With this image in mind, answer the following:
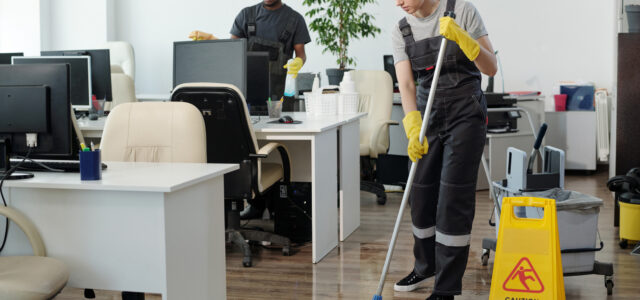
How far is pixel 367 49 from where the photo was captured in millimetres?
7410

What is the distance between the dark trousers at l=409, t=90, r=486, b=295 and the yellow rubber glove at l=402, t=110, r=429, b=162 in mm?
66

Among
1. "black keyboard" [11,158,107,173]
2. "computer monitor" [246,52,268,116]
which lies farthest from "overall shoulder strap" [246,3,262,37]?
"black keyboard" [11,158,107,173]

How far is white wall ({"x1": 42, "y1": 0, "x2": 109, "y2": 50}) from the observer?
7.84 m

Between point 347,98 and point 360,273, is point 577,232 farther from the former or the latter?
point 347,98

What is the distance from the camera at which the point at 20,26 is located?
293 inches

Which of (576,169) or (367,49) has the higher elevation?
(367,49)

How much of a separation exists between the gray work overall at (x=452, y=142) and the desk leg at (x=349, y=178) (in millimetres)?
1319

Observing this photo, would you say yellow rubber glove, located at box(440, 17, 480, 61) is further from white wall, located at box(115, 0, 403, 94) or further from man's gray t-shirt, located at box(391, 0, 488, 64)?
white wall, located at box(115, 0, 403, 94)

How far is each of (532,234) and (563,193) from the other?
0.73 metres

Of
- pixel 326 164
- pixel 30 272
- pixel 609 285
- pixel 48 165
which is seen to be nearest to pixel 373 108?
pixel 326 164

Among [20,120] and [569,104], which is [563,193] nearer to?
[20,120]

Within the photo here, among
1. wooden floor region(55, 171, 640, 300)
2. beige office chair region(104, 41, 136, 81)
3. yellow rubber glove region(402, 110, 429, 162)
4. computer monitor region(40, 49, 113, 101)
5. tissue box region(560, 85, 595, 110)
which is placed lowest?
wooden floor region(55, 171, 640, 300)

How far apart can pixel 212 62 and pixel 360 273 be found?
144 centimetres

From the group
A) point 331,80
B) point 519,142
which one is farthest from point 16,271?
point 519,142
